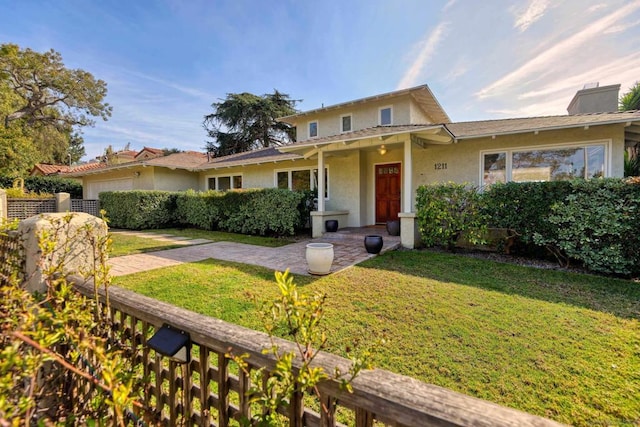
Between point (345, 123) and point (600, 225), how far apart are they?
1030 cm

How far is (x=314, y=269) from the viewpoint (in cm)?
600

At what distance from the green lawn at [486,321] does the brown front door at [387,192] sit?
581cm

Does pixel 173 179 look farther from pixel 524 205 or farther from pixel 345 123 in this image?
pixel 524 205

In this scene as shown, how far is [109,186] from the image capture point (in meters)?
19.3

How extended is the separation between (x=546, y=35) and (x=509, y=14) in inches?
62.8

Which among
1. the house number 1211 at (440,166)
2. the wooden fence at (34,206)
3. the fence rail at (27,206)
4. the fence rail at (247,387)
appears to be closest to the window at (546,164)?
the house number 1211 at (440,166)

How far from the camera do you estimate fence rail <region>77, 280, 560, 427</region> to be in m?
0.88

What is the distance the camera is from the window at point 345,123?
13.7 meters

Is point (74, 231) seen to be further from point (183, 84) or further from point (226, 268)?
point (183, 84)

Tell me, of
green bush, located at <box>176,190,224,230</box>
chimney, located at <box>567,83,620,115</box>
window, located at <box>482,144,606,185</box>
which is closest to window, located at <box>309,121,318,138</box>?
green bush, located at <box>176,190,224,230</box>

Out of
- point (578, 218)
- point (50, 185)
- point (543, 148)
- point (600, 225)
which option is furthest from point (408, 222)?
point (50, 185)

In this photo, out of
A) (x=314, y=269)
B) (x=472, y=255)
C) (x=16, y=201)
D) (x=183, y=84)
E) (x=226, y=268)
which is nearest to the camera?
(x=314, y=269)

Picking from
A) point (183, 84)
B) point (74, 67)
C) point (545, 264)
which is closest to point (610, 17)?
point (545, 264)

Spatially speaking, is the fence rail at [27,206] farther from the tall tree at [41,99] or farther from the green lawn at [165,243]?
the green lawn at [165,243]
